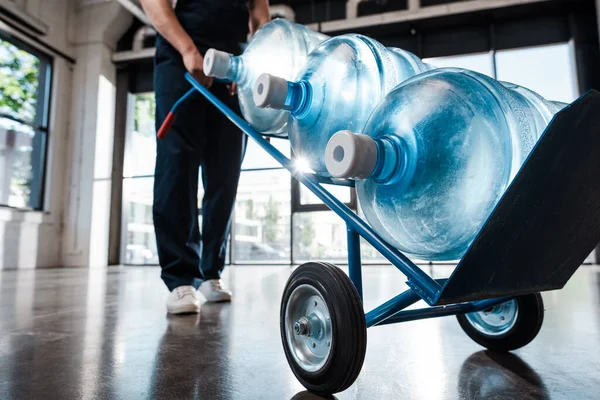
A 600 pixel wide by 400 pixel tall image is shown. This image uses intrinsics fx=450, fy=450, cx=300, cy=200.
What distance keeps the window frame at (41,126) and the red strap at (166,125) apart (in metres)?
5.61

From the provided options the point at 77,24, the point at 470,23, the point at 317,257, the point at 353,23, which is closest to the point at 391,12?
the point at 353,23

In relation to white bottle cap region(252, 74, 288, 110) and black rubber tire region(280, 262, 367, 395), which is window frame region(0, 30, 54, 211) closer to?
white bottle cap region(252, 74, 288, 110)

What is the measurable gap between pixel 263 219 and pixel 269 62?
552 centimetres

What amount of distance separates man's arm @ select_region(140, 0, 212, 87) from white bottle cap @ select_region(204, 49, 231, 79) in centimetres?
40

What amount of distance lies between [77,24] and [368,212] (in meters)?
7.56

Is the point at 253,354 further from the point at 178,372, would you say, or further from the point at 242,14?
the point at 242,14

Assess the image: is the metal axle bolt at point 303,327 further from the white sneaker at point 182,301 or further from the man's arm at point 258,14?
the man's arm at point 258,14

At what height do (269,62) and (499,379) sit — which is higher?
(269,62)

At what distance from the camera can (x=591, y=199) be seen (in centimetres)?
69

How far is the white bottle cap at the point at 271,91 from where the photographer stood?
2.70 feet

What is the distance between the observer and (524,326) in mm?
972

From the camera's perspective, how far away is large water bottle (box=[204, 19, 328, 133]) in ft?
3.79

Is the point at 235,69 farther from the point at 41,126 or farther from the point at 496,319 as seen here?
the point at 41,126

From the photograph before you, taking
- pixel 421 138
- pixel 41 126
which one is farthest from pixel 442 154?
pixel 41 126
